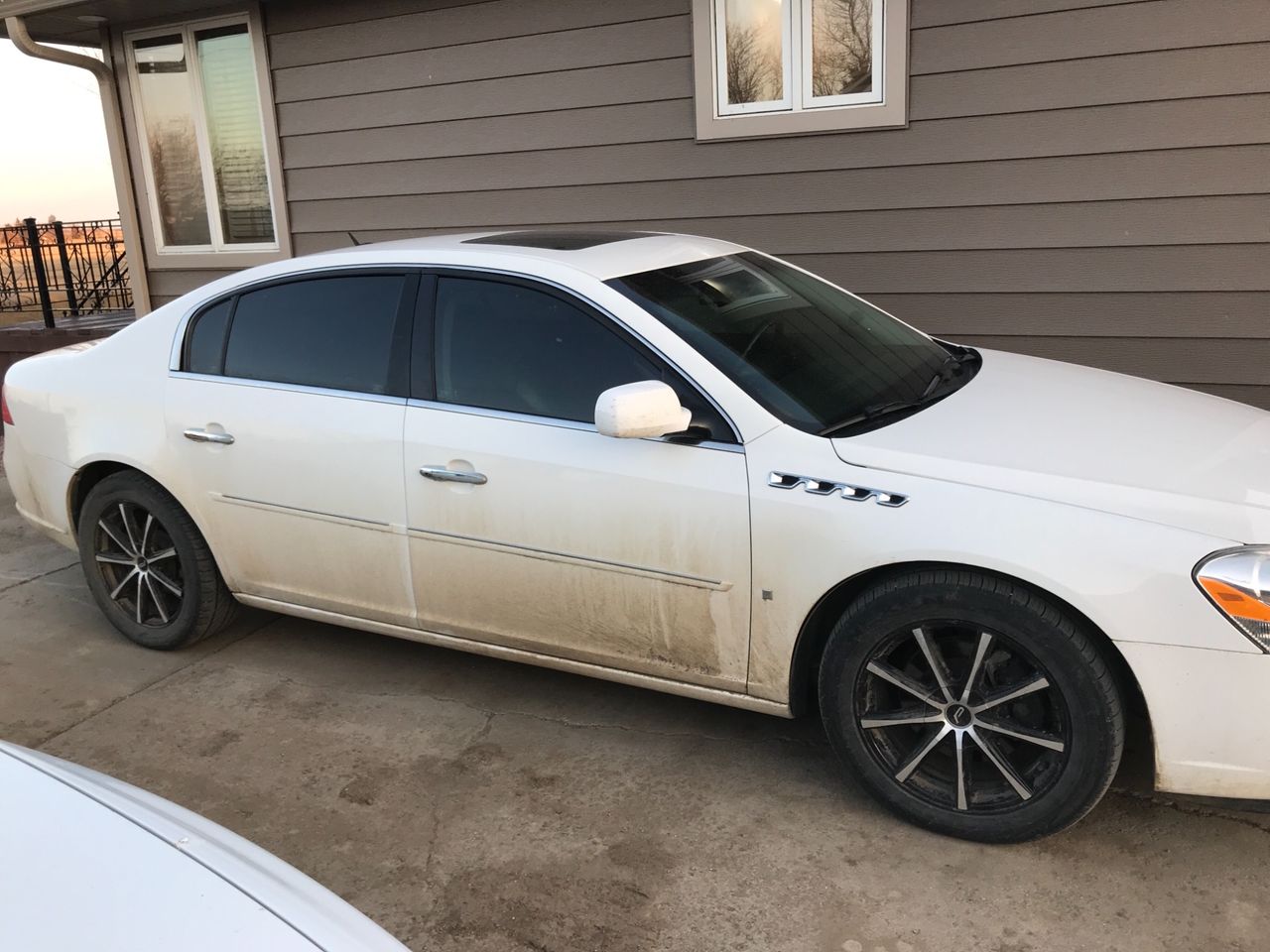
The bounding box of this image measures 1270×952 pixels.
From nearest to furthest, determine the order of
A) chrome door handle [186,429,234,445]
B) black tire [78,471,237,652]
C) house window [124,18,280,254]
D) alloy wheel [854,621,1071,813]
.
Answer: alloy wheel [854,621,1071,813], chrome door handle [186,429,234,445], black tire [78,471,237,652], house window [124,18,280,254]

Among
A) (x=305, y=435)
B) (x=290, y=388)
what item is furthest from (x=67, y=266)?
(x=305, y=435)

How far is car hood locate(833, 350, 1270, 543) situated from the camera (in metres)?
2.55

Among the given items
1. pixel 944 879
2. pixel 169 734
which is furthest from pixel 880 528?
pixel 169 734

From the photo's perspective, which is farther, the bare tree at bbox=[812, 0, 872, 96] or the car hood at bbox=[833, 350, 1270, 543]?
→ the bare tree at bbox=[812, 0, 872, 96]

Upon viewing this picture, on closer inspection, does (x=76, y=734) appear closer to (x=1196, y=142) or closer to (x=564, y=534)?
(x=564, y=534)

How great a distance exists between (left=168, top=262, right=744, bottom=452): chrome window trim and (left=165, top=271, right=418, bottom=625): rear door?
0.08 ft

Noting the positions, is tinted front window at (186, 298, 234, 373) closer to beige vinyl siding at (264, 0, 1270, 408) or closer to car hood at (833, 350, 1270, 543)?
car hood at (833, 350, 1270, 543)

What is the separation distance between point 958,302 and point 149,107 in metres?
6.05

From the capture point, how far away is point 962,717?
9.08ft

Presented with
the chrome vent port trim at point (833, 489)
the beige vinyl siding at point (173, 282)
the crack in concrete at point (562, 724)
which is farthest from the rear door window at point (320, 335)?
the beige vinyl siding at point (173, 282)

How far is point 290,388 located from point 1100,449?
2.62 metres

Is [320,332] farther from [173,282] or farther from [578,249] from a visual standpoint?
[173,282]

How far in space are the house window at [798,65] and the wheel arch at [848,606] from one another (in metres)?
3.26

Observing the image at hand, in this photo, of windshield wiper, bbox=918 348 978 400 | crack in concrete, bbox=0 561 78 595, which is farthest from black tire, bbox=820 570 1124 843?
crack in concrete, bbox=0 561 78 595
